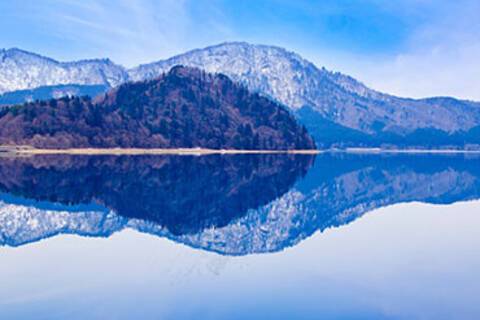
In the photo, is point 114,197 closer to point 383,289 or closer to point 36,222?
point 36,222

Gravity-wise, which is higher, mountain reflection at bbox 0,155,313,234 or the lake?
mountain reflection at bbox 0,155,313,234

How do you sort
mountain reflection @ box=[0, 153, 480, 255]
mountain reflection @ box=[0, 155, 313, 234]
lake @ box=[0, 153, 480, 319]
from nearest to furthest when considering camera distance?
lake @ box=[0, 153, 480, 319] < mountain reflection @ box=[0, 153, 480, 255] < mountain reflection @ box=[0, 155, 313, 234]

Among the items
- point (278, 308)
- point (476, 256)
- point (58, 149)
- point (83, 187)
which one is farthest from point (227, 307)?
point (58, 149)

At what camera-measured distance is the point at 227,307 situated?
18219 millimetres

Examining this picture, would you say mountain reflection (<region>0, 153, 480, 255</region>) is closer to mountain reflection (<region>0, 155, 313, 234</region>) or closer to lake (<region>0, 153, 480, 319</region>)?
mountain reflection (<region>0, 155, 313, 234</region>)

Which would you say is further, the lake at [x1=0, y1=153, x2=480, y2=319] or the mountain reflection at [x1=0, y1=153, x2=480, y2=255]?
the mountain reflection at [x1=0, y1=153, x2=480, y2=255]

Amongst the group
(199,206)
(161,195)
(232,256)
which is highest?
(161,195)

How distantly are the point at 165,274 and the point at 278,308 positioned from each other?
6787 millimetres

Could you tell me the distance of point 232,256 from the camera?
1083 inches

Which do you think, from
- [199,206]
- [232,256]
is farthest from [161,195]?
[232,256]

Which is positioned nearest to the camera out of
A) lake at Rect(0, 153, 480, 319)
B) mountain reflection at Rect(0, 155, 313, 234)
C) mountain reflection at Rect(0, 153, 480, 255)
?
lake at Rect(0, 153, 480, 319)

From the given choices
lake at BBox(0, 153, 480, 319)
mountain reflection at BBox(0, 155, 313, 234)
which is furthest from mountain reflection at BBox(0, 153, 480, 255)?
lake at BBox(0, 153, 480, 319)

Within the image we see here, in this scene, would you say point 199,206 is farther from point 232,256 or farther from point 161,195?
point 232,256

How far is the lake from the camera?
60.7 ft
